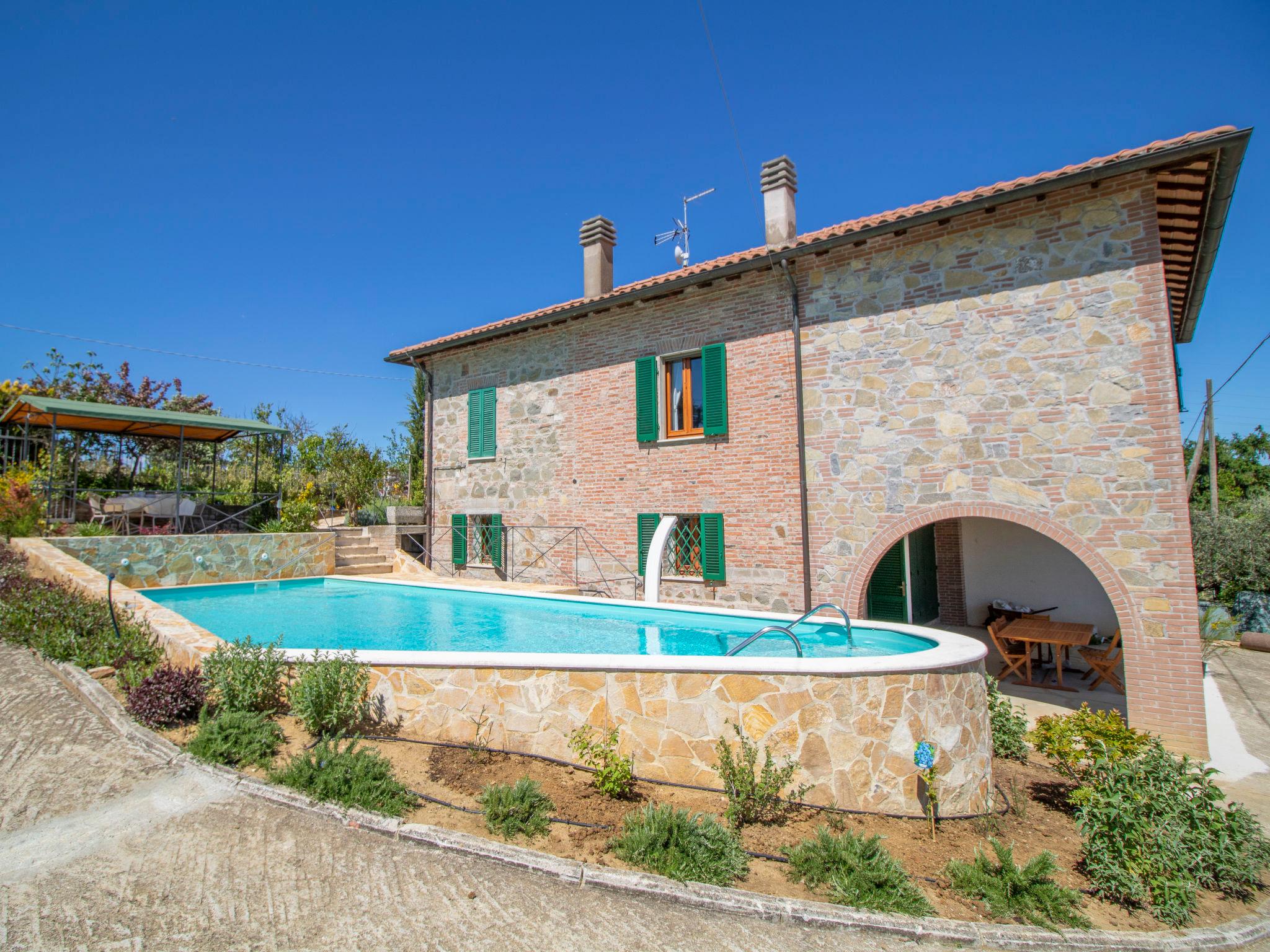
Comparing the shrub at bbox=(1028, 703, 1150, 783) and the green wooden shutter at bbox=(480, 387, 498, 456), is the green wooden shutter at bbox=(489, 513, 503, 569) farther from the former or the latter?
the shrub at bbox=(1028, 703, 1150, 783)

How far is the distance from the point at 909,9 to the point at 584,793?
10.4m

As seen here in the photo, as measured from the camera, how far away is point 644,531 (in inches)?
459

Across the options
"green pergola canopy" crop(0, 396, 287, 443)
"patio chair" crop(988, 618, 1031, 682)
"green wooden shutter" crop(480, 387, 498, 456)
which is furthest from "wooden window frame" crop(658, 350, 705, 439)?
"green pergola canopy" crop(0, 396, 287, 443)

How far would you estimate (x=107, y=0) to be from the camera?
29.5ft

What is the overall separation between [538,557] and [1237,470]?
126 feet

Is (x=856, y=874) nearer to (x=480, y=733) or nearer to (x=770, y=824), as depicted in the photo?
(x=770, y=824)

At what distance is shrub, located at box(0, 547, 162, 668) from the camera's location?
6.25 m

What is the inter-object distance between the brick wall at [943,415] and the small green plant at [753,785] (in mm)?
5103

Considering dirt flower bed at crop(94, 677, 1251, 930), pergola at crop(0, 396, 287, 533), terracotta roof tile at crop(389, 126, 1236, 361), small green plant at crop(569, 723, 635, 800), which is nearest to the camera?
dirt flower bed at crop(94, 677, 1251, 930)

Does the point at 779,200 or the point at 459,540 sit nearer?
the point at 779,200

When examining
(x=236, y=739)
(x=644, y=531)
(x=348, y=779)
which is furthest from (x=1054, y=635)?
(x=236, y=739)

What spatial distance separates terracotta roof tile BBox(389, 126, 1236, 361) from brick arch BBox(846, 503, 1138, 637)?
13.1 ft

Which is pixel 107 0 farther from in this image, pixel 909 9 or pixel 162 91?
pixel 909 9

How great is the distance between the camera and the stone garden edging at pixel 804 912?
10.6ft
